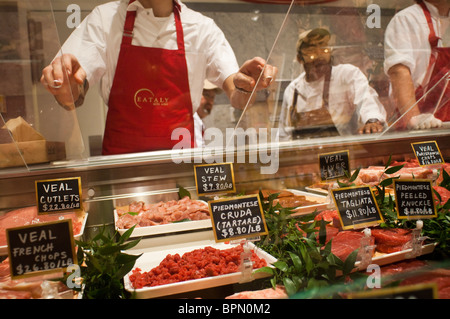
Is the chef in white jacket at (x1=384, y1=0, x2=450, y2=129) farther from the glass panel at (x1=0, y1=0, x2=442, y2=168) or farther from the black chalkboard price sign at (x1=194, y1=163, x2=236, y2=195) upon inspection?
the black chalkboard price sign at (x1=194, y1=163, x2=236, y2=195)

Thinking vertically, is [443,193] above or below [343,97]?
below

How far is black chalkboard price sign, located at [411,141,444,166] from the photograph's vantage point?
2.45 metres

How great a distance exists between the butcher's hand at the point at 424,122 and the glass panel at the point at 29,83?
Answer: 2440mm

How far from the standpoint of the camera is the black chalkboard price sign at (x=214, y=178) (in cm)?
201

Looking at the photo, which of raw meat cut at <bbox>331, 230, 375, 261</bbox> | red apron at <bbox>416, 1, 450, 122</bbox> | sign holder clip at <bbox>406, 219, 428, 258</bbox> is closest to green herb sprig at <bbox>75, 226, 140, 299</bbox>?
raw meat cut at <bbox>331, 230, 375, 261</bbox>

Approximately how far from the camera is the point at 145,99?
10.00 ft

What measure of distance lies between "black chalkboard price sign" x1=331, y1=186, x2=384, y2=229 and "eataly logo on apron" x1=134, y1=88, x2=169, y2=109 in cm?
191

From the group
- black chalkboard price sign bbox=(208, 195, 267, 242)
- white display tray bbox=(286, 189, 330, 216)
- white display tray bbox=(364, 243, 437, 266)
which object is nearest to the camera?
black chalkboard price sign bbox=(208, 195, 267, 242)

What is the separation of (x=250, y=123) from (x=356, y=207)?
89 cm

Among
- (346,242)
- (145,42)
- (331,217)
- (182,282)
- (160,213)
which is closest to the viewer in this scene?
(182,282)

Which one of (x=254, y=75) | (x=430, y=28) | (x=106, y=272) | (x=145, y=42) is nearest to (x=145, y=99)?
(x=145, y=42)

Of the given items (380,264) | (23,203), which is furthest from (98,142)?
(380,264)

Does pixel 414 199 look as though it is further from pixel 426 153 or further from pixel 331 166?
pixel 426 153

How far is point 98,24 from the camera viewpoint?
2852 mm
